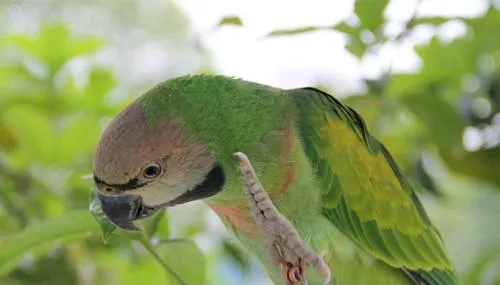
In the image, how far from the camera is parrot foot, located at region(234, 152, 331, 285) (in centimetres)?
38

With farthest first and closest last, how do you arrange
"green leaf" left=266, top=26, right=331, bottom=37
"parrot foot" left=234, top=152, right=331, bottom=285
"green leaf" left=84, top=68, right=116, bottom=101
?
"green leaf" left=84, top=68, right=116, bottom=101, "green leaf" left=266, top=26, right=331, bottom=37, "parrot foot" left=234, top=152, right=331, bottom=285

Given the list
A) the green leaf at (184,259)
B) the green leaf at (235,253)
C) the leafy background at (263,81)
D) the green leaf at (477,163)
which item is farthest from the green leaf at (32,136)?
the green leaf at (477,163)

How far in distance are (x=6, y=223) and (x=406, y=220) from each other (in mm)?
388

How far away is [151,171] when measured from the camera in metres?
0.51

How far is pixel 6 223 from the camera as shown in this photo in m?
0.75

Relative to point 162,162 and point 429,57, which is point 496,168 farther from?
point 162,162

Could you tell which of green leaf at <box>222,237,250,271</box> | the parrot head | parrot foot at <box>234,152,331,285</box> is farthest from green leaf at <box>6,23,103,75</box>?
parrot foot at <box>234,152,331,285</box>

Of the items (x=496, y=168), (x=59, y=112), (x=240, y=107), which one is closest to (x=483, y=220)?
(x=496, y=168)

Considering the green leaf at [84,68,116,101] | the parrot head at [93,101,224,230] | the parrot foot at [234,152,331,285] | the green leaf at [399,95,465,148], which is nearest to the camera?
the parrot foot at [234,152,331,285]

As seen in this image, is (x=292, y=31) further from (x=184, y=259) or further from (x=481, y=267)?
(x=481, y=267)

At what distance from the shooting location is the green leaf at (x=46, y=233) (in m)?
0.54

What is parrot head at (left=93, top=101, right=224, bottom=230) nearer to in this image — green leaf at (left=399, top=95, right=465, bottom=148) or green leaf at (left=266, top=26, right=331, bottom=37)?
green leaf at (left=266, top=26, right=331, bottom=37)

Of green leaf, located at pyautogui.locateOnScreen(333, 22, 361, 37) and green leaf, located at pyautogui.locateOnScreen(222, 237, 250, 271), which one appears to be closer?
green leaf, located at pyautogui.locateOnScreen(333, 22, 361, 37)

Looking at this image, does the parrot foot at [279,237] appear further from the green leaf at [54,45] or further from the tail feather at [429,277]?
the green leaf at [54,45]
